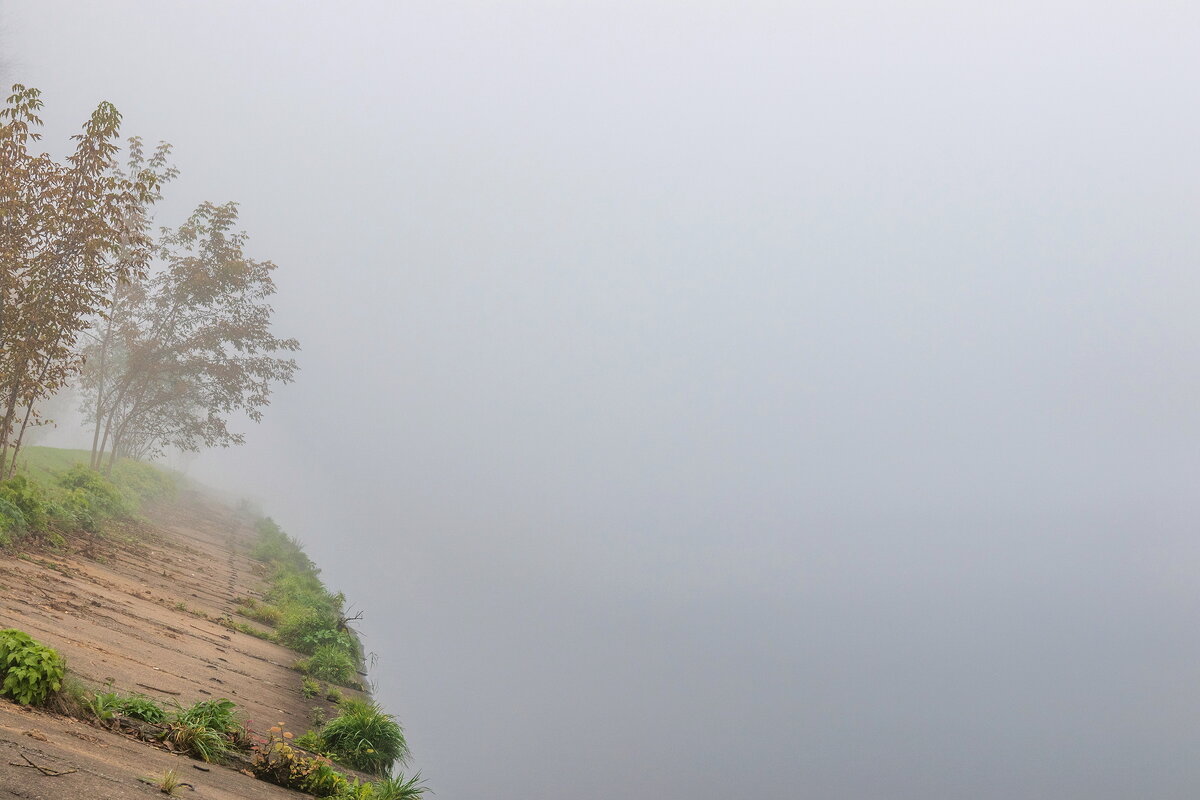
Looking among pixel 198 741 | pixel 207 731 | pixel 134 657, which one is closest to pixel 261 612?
pixel 134 657

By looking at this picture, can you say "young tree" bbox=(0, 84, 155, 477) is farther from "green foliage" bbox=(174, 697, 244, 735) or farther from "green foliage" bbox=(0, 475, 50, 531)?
"green foliage" bbox=(174, 697, 244, 735)

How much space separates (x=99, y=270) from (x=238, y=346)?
1691cm

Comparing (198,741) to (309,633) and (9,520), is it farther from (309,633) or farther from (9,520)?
(309,633)

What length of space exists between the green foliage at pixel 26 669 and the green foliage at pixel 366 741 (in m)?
4.39

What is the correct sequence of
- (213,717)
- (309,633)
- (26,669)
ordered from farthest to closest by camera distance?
(309,633) < (213,717) < (26,669)

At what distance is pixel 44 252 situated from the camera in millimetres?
17000

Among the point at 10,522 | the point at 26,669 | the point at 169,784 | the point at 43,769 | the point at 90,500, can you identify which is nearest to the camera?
the point at 43,769

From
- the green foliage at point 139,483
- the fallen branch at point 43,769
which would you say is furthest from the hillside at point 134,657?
the green foliage at point 139,483

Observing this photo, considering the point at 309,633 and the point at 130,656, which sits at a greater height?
the point at 309,633

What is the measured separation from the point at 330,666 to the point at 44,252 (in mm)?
11358

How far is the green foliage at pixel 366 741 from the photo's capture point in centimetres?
1101

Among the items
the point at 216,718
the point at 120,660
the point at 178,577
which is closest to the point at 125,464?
the point at 178,577

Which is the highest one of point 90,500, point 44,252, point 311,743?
point 44,252

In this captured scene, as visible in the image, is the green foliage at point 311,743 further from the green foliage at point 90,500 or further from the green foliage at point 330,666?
the green foliage at point 90,500
